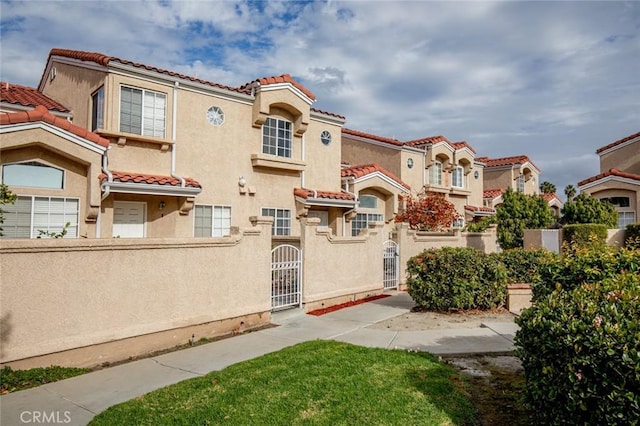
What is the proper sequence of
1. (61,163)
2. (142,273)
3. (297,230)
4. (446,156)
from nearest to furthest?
(142,273) → (61,163) → (297,230) → (446,156)

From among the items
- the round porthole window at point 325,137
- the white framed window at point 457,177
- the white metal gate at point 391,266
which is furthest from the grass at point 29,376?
the white framed window at point 457,177

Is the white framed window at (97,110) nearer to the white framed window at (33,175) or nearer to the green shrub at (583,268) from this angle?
the white framed window at (33,175)

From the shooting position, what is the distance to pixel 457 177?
2848 centimetres

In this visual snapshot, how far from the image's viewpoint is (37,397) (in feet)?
20.4

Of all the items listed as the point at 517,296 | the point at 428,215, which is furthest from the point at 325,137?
the point at 517,296

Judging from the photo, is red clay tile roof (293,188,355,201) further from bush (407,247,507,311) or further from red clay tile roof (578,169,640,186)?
red clay tile roof (578,169,640,186)

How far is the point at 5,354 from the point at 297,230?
11.8 m

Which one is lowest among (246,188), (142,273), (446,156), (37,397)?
(37,397)

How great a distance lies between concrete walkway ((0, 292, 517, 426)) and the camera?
19.4 ft

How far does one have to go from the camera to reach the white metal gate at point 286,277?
37.6ft

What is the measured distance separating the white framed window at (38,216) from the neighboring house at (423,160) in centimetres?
1580

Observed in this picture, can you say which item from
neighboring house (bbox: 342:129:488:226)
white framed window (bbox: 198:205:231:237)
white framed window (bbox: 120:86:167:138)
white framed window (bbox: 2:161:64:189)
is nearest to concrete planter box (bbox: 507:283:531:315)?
white framed window (bbox: 198:205:231:237)

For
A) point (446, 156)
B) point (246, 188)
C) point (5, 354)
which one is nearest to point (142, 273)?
point (5, 354)

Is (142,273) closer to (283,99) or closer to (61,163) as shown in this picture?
(61,163)
